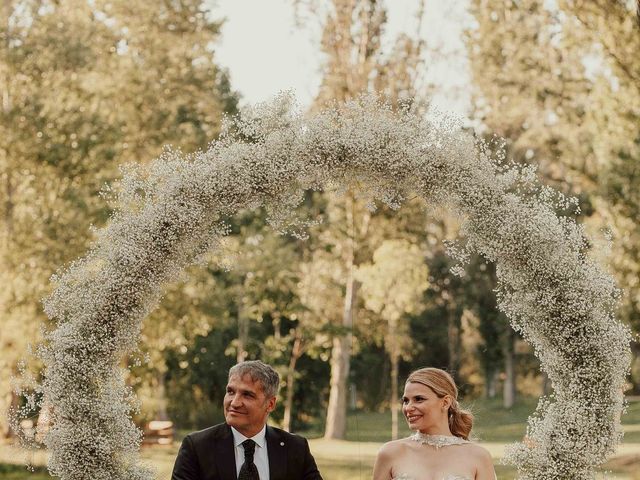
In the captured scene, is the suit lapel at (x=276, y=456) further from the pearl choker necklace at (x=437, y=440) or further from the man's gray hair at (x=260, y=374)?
the pearl choker necklace at (x=437, y=440)

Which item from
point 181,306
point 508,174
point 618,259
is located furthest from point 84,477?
point 181,306

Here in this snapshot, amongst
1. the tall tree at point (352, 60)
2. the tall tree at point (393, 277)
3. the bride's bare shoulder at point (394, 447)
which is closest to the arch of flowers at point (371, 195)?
the bride's bare shoulder at point (394, 447)

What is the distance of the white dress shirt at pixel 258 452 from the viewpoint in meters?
5.67

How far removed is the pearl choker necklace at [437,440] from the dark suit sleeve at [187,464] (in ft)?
4.60

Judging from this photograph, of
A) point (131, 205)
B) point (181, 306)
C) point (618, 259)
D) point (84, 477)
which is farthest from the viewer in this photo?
point (181, 306)

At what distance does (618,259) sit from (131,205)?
28.0 ft

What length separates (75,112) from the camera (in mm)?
19109

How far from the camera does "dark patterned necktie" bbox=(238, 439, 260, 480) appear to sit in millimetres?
5625

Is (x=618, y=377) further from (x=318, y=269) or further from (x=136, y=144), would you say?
(x=318, y=269)

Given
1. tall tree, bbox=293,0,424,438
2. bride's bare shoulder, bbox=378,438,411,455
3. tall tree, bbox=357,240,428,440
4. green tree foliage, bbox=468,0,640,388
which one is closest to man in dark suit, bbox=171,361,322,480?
bride's bare shoulder, bbox=378,438,411,455

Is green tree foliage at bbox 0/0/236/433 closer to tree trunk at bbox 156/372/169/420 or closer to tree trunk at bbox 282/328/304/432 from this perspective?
tree trunk at bbox 282/328/304/432

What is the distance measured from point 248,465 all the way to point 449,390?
135 centimetres

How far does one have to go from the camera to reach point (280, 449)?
5715 millimetres

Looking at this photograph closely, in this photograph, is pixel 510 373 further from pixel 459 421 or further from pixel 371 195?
pixel 459 421
